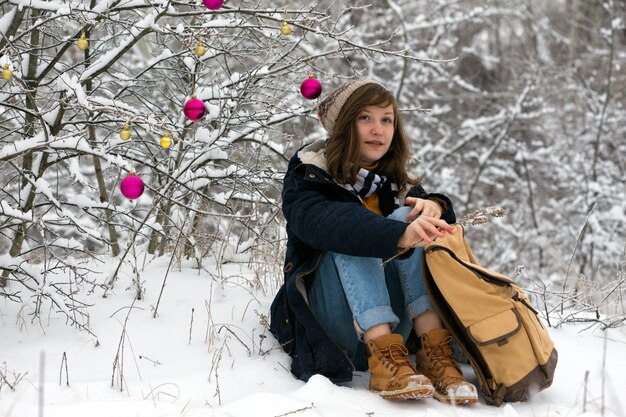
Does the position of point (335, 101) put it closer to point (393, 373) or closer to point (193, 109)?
point (193, 109)

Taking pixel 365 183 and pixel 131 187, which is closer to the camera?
pixel 131 187

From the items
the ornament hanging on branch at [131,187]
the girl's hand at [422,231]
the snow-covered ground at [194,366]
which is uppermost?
the ornament hanging on branch at [131,187]

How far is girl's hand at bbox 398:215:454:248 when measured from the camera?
2164mm

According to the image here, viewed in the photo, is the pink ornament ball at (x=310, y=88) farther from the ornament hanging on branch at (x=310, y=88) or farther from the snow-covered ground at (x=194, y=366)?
the snow-covered ground at (x=194, y=366)

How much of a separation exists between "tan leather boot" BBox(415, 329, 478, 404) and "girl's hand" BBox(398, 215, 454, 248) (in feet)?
1.25

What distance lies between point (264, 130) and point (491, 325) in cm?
181

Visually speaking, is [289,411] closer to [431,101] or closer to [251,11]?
[251,11]

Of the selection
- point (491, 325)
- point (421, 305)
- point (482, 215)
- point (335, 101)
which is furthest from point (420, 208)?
point (335, 101)

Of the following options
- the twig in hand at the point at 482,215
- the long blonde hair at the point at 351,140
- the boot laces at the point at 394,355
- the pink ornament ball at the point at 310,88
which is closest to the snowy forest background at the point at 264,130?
the twig in hand at the point at 482,215

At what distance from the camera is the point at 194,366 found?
2.49 m

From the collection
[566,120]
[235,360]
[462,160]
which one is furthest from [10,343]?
[566,120]

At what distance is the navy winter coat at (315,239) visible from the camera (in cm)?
224

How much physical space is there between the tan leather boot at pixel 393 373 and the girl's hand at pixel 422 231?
33 centimetres

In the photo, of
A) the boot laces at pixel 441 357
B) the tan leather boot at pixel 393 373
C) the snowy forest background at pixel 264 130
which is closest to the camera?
the tan leather boot at pixel 393 373
